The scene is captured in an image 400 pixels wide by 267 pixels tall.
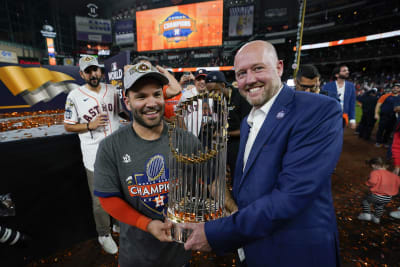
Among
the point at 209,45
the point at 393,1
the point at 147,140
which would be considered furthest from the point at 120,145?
the point at 393,1

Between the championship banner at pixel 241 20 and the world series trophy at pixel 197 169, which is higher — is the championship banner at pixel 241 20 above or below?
above

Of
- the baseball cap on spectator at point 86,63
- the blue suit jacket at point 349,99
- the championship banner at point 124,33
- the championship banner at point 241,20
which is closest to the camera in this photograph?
the baseball cap on spectator at point 86,63

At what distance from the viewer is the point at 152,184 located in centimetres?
111

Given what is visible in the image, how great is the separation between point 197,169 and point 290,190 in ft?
1.39

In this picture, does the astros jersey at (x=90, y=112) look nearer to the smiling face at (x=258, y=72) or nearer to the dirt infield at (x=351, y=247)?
the dirt infield at (x=351, y=247)

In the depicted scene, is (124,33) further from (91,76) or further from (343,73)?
(343,73)

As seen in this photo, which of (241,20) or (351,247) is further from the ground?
(241,20)

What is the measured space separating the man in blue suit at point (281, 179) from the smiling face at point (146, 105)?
0.47m

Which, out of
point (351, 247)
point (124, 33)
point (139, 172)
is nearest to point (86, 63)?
point (139, 172)

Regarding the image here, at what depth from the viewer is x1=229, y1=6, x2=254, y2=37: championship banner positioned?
13.9 metres

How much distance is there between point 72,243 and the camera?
2430mm

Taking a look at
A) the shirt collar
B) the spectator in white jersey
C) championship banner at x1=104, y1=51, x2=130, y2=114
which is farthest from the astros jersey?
the shirt collar

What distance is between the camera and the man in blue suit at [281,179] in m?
0.80

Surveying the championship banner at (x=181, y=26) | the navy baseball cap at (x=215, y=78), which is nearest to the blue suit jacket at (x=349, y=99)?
the navy baseball cap at (x=215, y=78)
